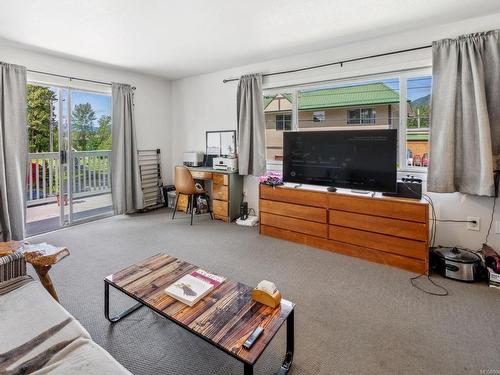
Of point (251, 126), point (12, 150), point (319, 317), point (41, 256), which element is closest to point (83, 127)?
point (12, 150)

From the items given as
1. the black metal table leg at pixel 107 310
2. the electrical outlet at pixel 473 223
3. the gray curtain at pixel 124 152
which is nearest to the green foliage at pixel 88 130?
the gray curtain at pixel 124 152

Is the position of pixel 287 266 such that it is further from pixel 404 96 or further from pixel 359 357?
pixel 404 96

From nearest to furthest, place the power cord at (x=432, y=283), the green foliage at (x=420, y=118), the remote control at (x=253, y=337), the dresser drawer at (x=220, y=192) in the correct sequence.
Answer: the remote control at (x=253, y=337), the power cord at (x=432, y=283), the green foliage at (x=420, y=118), the dresser drawer at (x=220, y=192)

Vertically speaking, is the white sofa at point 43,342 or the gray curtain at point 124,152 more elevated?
the gray curtain at point 124,152

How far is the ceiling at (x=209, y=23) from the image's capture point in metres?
2.32

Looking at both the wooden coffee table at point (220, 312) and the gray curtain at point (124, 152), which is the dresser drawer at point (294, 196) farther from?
the gray curtain at point (124, 152)

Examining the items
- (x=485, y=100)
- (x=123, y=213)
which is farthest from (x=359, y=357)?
(x=123, y=213)

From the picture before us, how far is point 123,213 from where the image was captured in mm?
4430

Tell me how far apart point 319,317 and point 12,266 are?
191cm

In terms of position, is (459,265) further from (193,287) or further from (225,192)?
(225,192)

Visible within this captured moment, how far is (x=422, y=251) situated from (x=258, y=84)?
2.85 meters

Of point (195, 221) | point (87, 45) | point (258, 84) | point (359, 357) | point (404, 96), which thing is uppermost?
point (87, 45)

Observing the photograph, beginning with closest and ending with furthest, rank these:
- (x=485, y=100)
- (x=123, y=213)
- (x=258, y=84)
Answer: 1. (x=485, y=100)
2. (x=258, y=84)
3. (x=123, y=213)

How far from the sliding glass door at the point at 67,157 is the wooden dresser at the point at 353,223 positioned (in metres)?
2.70
